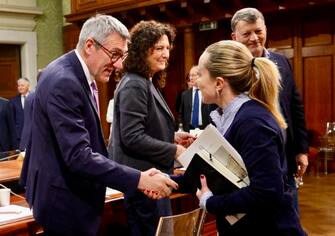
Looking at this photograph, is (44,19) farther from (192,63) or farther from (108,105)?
(192,63)

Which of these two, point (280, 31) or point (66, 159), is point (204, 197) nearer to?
point (66, 159)

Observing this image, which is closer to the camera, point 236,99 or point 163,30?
point 236,99

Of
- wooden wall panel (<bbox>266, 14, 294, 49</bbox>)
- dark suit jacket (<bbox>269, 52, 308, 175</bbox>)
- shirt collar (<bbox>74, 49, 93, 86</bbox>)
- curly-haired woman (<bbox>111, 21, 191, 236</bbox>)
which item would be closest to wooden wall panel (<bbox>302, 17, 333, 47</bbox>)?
wooden wall panel (<bbox>266, 14, 294, 49</bbox>)

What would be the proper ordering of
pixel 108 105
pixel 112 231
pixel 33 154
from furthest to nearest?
pixel 108 105
pixel 112 231
pixel 33 154

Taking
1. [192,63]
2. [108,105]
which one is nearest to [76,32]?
[108,105]

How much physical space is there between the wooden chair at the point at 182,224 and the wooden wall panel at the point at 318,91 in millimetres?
5579

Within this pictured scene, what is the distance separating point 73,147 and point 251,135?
0.64 metres

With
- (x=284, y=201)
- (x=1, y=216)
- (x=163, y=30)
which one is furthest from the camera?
(x=163, y=30)

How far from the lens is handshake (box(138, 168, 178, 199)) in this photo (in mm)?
1992

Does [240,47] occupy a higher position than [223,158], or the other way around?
[240,47]

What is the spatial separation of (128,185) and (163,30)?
97 centimetres

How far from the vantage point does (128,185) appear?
1.93 metres

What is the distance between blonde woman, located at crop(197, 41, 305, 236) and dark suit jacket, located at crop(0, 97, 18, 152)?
4837mm

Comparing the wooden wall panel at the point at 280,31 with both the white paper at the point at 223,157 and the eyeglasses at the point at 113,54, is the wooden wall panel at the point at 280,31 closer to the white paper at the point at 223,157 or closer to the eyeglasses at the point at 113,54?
the eyeglasses at the point at 113,54
